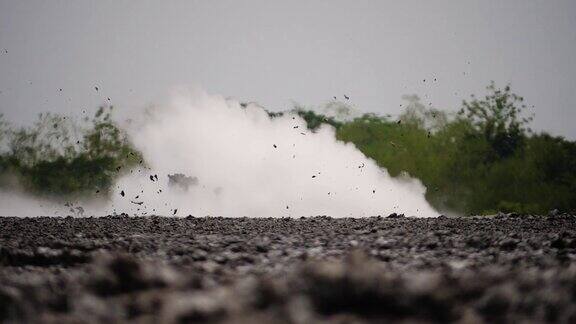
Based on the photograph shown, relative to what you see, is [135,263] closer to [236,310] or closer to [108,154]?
[236,310]

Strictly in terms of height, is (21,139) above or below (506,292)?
above

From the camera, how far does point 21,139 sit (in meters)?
43.1

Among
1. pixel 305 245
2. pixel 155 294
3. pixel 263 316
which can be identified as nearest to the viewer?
pixel 263 316

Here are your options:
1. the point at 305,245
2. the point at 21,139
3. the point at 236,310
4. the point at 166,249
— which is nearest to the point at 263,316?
the point at 236,310

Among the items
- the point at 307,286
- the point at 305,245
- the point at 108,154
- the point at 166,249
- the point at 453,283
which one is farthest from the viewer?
the point at 108,154

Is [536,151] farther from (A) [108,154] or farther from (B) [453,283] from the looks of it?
(B) [453,283]

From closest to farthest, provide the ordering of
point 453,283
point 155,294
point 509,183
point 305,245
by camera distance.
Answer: point 155,294, point 453,283, point 305,245, point 509,183

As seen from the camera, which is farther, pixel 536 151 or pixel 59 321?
pixel 536 151

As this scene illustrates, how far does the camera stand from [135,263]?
3.29m

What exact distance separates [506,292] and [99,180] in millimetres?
44792

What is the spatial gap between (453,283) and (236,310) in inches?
59.7

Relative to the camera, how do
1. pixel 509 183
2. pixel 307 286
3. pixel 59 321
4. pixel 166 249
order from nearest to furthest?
pixel 59 321 < pixel 307 286 < pixel 166 249 < pixel 509 183

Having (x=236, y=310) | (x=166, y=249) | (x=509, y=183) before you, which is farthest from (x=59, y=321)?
(x=509, y=183)

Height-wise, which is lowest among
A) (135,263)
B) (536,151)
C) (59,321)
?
(59,321)
